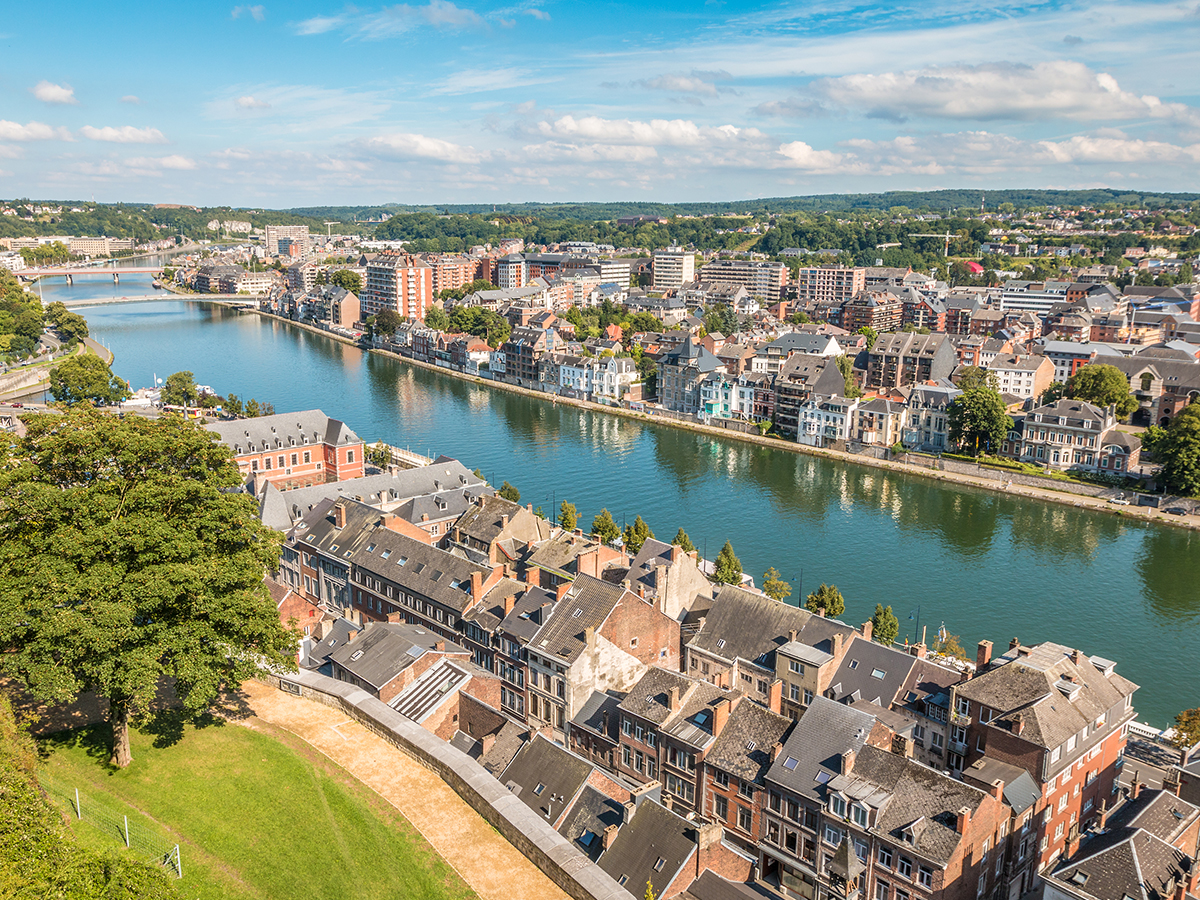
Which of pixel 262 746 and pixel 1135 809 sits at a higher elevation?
pixel 262 746

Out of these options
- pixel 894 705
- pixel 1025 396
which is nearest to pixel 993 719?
pixel 894 705

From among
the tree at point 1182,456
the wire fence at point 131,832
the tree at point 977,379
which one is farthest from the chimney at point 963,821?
the tree at point 977,379

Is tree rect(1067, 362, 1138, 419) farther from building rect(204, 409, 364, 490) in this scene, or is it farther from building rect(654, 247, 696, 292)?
building rect(654, 247, 696, 292)

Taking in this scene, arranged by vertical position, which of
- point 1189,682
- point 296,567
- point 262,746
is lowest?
point 1189,682

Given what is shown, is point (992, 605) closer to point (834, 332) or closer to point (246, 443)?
point (246, 443)

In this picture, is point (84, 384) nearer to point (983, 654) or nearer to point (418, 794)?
point (418, 794)

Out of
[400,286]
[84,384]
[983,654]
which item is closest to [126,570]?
[983,654]

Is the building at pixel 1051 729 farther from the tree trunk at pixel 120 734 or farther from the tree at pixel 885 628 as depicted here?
the tree trunk at pixel 120 734
